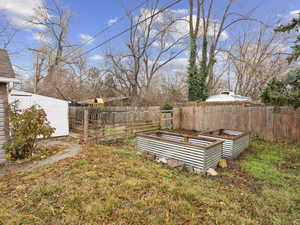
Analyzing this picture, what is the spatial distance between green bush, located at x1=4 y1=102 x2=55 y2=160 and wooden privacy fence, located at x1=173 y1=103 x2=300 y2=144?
327 inches

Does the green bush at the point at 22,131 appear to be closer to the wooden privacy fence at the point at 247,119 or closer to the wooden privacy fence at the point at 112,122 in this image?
the wooden privacy fence at the point at 112,122

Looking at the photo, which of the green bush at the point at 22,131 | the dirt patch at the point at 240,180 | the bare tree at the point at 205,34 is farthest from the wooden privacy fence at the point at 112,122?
the dirt patch at the point at 240,180

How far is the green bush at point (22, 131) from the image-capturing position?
418 cm

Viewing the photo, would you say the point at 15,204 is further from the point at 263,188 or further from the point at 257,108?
the point at 257,108

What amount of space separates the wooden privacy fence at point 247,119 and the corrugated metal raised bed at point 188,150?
4.14m

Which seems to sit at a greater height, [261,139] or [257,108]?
[257,108]

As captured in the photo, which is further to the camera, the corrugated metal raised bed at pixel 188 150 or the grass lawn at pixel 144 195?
the corrugated metal raised bed at pixel 188 150

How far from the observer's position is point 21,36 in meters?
12.2

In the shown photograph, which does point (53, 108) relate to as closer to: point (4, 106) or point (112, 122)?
point (112, 122)

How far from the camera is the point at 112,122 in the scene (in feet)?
27.3

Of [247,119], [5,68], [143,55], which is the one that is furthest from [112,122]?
[143,55]

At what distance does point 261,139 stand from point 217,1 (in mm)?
14234

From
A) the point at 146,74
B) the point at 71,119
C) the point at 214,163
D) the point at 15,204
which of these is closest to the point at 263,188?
the point at 214,163

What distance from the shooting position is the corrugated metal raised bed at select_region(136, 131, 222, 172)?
3756 mm
